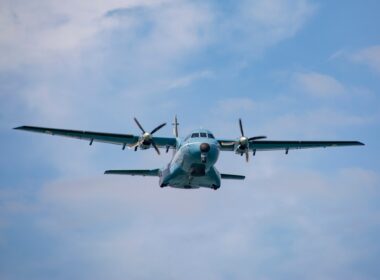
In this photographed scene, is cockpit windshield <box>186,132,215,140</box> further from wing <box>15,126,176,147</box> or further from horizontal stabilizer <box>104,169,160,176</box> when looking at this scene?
horizontal stabilizer <box>104,169,160,176</box>

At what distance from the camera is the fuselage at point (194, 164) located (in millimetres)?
32750

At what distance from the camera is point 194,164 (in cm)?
3356

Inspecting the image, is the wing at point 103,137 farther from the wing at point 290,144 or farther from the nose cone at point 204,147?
the nose cone at point 204,147

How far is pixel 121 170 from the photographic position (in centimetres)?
3728

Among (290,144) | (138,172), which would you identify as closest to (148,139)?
(138,172)

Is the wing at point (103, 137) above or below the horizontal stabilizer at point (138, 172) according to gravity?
above

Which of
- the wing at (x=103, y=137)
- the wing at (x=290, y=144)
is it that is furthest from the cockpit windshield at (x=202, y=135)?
the wing at (x=290, y=144)

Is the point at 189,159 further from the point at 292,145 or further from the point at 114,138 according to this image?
the point at 292,145

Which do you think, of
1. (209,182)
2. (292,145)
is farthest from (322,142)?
(209,182)

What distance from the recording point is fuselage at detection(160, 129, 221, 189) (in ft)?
107

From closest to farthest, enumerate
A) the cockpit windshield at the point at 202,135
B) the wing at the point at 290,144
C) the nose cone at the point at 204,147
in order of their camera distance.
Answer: the nose cone at the point at 204,147, the cockpit windshield at the point at 202,135, the wing at the point at 290,144

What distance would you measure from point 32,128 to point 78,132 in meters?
2.93

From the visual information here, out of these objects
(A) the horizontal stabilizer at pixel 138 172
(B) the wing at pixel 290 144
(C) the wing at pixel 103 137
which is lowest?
(A) the horizontal stabilizer at pixel 138 172

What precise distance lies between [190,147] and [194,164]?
3.83 ft
